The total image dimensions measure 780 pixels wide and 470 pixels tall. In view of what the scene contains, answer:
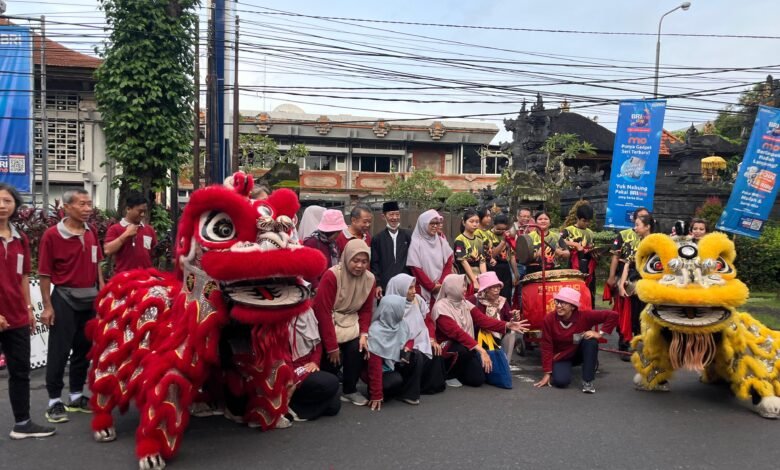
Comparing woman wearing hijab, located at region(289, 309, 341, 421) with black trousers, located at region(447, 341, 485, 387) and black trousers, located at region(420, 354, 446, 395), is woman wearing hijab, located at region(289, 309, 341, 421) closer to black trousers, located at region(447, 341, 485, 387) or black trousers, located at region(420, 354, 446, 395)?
black trousers, located at region(420, 354, 446, 395)

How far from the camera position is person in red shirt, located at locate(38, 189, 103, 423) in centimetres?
478

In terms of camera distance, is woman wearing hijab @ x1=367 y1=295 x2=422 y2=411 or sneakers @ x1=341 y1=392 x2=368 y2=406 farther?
sneakers @ x1=341 y1=392 x2=368 y2=406

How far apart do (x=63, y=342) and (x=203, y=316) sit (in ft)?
5.23

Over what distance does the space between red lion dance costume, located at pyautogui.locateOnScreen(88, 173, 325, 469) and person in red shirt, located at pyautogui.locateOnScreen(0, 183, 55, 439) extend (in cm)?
47

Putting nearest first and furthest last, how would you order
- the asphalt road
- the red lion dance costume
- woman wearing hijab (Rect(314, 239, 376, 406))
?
the red lion dance costume, the asphalt road, woman wearing hijab (Rect(314, 239, 376, 406))

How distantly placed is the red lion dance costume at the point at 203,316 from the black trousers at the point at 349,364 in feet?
3.20

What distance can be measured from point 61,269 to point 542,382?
439cm

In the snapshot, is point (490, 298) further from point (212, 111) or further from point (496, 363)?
point (212, 111)

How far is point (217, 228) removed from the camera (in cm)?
394

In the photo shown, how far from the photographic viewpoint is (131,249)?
5625mm

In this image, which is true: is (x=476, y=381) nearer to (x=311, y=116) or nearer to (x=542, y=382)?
(x=542, y=382)

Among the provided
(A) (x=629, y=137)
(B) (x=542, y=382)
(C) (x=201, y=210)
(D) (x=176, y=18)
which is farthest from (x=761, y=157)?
(C) (x=201, y=210)

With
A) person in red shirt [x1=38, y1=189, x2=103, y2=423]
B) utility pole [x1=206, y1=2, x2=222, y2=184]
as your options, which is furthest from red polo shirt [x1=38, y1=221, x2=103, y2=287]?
utility pole [x1=206, y1=2, x2=222, y2=184]

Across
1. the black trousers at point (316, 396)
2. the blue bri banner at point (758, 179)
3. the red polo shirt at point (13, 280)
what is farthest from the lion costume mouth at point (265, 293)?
the blue bri banner at point (758, 179)
